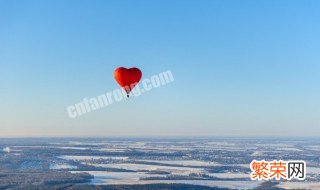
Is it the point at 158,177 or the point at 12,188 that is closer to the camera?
the point at 12,188

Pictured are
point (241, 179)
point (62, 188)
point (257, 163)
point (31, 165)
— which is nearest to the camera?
point (257, 163)

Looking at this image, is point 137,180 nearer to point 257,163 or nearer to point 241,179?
point 241,179

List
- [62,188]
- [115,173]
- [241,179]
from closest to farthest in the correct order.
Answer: [62,188] → [241,179] → [115,173]

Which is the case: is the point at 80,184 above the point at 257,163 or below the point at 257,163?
below

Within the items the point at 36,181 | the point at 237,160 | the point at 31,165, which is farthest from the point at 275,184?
the point at 31,165

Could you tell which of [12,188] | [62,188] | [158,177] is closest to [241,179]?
[158,177]

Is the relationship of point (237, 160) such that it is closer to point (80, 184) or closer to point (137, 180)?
point (137, 180)
